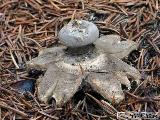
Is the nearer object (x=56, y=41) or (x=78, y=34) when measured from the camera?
(x=78, y=34)

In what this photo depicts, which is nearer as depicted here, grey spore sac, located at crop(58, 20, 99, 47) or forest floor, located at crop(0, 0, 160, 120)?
forest floor, located at crop(0, 0, 160, 120)

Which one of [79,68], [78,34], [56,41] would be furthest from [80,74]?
[56,41]

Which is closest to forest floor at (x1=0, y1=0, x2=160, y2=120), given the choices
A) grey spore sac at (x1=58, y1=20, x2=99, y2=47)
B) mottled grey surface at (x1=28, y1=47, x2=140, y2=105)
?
mottled grey surface at (x1=28, y1=47, x2=140, y2=105)

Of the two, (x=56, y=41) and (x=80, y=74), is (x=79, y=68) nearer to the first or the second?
(x=80, y=74)

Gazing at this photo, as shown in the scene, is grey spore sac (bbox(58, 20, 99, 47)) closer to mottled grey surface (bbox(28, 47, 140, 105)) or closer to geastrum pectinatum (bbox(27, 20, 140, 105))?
geastrum pectinatum (bbox(27, 20, 140, 105))

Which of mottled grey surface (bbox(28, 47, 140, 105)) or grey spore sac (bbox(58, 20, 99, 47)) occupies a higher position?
grey spore sac (bbox(58, 20, 99, 47))

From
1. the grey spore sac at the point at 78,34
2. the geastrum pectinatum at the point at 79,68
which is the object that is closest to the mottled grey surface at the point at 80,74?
the geastrum pectinatum at the point at 79,68
